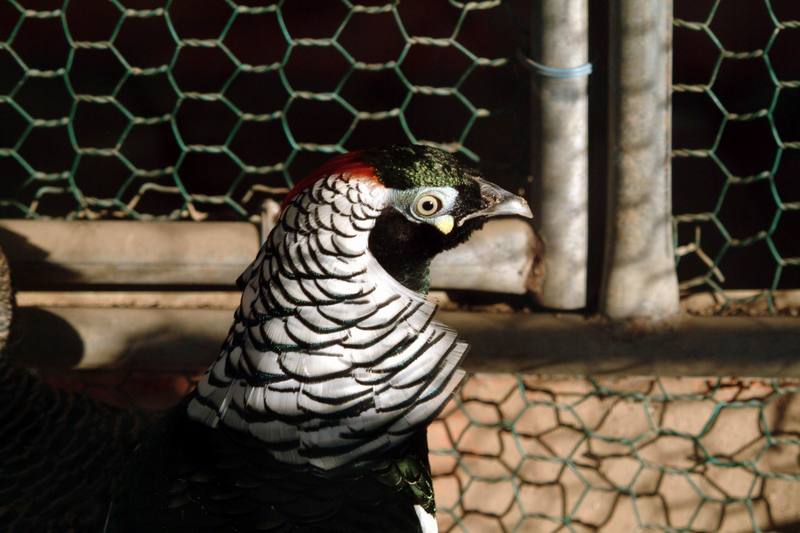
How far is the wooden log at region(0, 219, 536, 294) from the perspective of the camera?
2.07 metres

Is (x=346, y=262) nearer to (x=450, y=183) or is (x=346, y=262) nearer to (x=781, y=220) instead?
(x=450, y=183)

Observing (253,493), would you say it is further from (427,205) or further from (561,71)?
(561,71)

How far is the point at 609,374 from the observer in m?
1.98

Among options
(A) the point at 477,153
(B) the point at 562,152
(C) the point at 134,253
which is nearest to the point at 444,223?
(B) the point at 562,152

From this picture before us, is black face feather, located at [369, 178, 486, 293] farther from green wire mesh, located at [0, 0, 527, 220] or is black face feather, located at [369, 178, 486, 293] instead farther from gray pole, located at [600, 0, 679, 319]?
green wire mesh, located at [0, 0, 527, 220]

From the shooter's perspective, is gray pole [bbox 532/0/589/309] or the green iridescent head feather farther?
gray pole [bbox 532/0/589/309]

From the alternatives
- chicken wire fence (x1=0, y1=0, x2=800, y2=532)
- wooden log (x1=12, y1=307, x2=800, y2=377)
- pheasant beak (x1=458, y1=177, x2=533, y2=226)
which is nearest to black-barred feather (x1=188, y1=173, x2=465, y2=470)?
pheasant beak (x1=458, y1=177, x2=533, y2=226)

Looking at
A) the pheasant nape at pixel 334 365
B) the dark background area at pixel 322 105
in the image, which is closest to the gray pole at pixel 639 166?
the dark background area at pixel 322 105

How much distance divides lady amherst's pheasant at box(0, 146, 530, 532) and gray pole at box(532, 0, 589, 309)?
55 cm

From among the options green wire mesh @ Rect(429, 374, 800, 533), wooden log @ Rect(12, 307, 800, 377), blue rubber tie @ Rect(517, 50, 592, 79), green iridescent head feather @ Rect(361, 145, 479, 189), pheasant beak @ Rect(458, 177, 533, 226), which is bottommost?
green wire mesh @ Rect(429, 374, 800, 533)

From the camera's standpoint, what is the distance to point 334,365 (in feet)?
4.35

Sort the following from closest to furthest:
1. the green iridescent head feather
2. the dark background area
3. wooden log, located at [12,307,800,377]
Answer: the green iridescent head feather → wooden log, located at [12,307,800,377] → the dark background area

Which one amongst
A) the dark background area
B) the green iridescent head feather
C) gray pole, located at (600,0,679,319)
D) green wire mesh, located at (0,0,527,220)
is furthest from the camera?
green wire mesh, located at (0,0,527,220)

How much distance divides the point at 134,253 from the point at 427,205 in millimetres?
972
